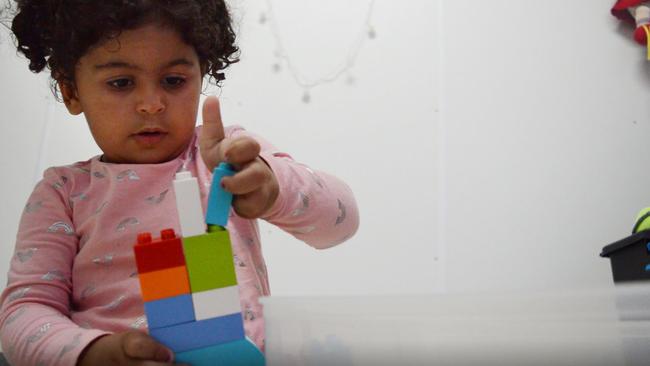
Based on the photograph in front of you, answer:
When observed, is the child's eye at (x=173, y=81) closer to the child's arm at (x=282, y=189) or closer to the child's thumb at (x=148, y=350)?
the child's arm at (x=282, y=189)

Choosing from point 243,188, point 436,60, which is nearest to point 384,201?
point 436,60

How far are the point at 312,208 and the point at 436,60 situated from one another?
1.00 metres

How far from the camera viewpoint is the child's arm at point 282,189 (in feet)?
1.38

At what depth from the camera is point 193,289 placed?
0.36 m

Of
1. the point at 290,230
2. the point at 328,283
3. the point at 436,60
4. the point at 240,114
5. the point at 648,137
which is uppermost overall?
the point at 436,60

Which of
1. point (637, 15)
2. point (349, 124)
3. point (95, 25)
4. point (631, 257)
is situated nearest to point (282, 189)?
point (95, 25)

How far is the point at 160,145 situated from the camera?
65 cm

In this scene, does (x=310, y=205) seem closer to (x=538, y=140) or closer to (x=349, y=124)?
(x=349, y=124)

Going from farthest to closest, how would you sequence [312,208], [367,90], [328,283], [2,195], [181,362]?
[367,90] → [328,283] → [2,195] → [312,208] → [181,362]

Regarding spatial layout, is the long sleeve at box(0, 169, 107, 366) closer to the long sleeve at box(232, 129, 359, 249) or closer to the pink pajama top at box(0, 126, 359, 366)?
the pink pajama top at box(0, 126, 359, 366)

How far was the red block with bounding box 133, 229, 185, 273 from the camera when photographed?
0.35 m

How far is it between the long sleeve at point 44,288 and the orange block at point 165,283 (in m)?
0.11

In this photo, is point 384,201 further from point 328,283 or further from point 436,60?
point 436,60

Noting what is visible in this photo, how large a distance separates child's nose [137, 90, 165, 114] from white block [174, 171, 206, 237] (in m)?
0.26
